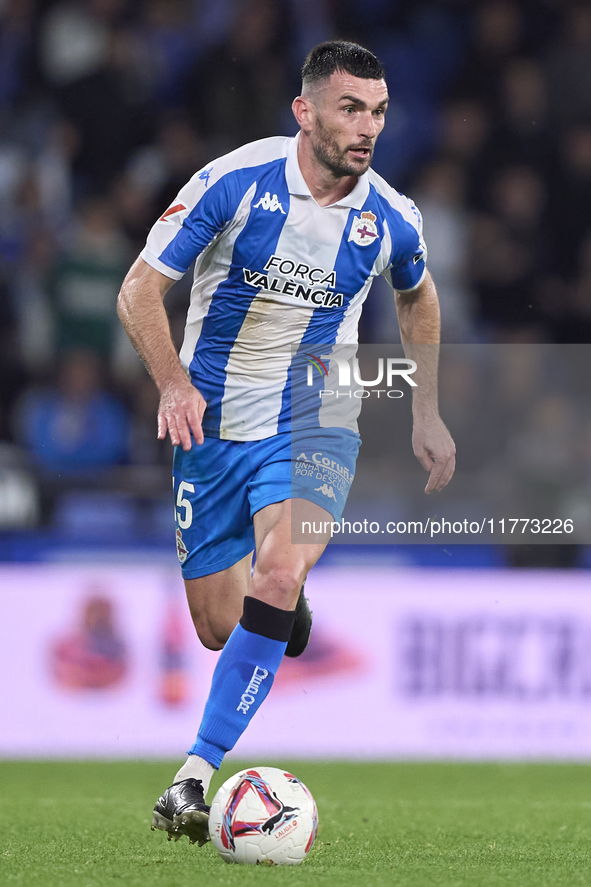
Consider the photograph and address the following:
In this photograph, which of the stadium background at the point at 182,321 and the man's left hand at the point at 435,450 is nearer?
the man's left hand at the point at 435,450

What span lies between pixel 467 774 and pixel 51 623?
8.02ft

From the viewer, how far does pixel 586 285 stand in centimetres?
922

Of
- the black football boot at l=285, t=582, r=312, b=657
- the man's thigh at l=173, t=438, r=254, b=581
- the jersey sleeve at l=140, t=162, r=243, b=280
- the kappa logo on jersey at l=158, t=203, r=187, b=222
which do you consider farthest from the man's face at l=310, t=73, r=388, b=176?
the black football boot at l=285, t=582, r=312, b=657

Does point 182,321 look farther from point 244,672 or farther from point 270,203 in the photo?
point 244,672

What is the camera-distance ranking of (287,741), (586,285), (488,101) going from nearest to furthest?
(287,741)
(586,285)
(488,101)

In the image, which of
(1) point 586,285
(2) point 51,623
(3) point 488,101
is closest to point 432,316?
(2) point 51,623

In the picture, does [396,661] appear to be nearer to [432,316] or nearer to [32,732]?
[32,732]

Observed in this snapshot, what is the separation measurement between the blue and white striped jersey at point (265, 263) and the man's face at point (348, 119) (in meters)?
0.16

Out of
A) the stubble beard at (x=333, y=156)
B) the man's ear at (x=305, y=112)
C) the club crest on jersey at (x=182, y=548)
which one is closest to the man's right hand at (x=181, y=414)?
the club crest on jersey at (x=182, y=548)

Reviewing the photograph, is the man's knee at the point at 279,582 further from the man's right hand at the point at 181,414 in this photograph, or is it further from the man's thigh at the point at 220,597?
the man's thigh at the point at 220,597

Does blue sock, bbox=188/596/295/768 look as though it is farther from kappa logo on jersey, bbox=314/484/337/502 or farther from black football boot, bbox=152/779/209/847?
kappa logo on jersey, bbox=314/484/337/502

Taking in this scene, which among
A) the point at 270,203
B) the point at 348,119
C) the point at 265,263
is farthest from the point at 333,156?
the point at 265,263

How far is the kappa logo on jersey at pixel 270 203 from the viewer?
433 cm

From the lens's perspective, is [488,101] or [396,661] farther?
[488,101]
